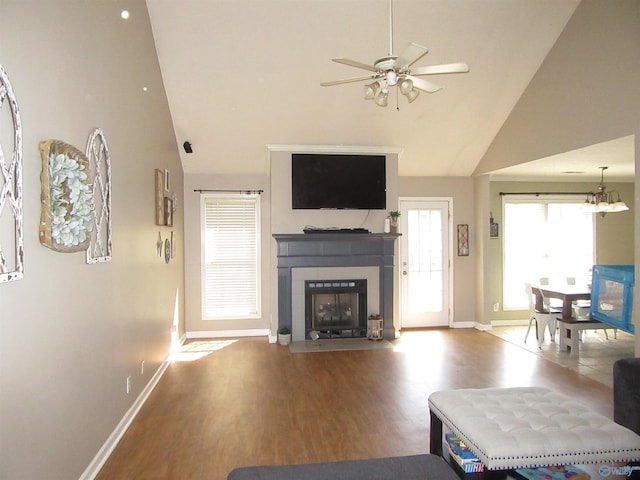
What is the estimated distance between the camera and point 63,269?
236 cm

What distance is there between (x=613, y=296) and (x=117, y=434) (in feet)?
16.2

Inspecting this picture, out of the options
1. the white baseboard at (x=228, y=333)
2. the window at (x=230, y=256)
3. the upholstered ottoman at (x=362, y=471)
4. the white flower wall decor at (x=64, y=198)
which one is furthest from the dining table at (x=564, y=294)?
the white flower wall decor at (x=64, y=198)

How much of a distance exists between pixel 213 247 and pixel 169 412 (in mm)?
3156

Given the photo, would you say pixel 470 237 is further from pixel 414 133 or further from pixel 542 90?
pixel 542 90

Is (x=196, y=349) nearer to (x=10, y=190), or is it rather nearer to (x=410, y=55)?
(x=10, y=190)

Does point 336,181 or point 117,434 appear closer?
point 117,434

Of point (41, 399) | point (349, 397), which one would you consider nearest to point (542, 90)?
point (349, 397)

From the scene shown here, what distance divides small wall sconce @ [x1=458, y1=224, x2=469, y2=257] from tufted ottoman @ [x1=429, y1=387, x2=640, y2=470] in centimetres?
460

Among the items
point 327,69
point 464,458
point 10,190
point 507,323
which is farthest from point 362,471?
point 507,323

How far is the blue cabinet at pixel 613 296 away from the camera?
454 centimetres

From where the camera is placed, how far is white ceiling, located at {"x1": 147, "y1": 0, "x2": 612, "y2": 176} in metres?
4.34

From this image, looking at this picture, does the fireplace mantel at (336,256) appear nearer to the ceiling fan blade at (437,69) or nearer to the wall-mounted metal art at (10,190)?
the ceiling fan blade at (437,69)

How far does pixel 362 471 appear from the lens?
1.90m

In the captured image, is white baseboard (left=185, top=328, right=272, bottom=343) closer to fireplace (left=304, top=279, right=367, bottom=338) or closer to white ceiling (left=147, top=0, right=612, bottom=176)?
fireplace (left=304, top=279, right=367, bottom=338)
